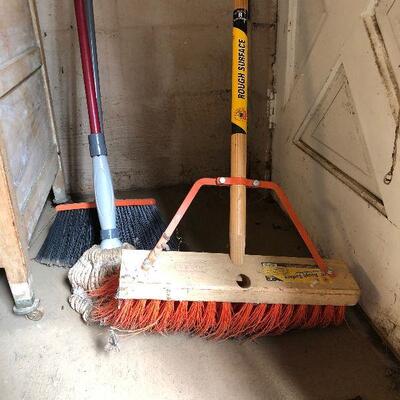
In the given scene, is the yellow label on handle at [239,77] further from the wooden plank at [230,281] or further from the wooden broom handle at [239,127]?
the wooden plank at [230,281]

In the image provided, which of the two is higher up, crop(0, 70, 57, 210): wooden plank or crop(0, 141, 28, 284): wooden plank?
crop(0, 70, 57, 210): wooden plank

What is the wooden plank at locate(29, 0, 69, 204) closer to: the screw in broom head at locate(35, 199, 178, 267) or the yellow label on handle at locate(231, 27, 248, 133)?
the screw in broom head at locate(35, 199, 178, 267)

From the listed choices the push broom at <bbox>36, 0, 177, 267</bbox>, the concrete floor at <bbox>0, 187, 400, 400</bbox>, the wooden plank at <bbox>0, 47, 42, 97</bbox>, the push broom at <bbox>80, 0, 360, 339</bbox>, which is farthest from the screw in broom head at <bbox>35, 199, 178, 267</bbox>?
the wooden plank at <bbox>0, 47, 42, 97</bbox>

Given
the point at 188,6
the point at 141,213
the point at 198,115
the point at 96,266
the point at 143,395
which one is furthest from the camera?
the point at 198,115

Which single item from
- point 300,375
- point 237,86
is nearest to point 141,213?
point 237,86

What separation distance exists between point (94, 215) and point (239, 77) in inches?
29.8

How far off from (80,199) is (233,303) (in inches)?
41.0

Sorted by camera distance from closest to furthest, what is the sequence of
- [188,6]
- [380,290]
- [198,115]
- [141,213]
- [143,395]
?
[143,395] < [380,290] < [141,213] < [188,6] < [198,115]

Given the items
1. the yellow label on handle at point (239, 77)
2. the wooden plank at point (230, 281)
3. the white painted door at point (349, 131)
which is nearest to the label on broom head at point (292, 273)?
the wooden plank at point (230, 281)

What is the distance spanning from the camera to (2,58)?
1091 millimetres

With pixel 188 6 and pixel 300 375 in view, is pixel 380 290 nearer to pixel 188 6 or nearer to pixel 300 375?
pixel 300 375

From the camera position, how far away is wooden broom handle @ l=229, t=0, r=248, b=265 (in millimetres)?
1021

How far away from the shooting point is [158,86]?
5.66 ft

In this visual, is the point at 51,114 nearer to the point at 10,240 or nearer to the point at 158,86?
the point at 158,86
